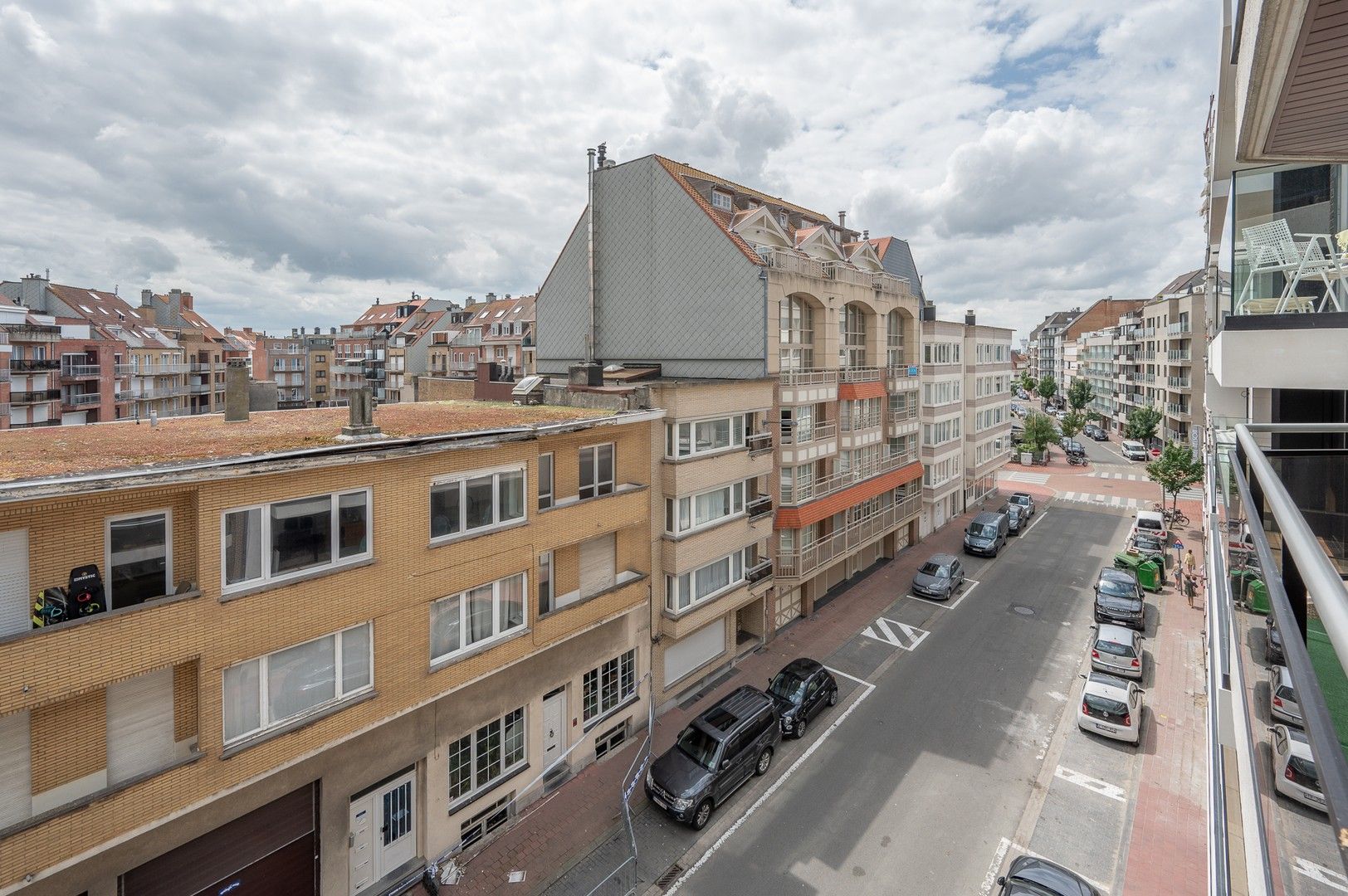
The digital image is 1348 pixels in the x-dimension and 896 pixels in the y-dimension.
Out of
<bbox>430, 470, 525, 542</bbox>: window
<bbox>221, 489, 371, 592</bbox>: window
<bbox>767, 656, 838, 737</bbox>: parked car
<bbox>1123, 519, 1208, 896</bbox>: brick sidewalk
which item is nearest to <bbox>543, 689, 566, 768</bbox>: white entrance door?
<bbox>430, 470, 525, 542</bbox>: window

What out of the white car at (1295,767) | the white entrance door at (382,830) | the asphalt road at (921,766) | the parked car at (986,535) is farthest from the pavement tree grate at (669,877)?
the parked car at (986,535)

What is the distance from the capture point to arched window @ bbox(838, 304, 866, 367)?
30031 mm

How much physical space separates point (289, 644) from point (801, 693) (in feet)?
45.6

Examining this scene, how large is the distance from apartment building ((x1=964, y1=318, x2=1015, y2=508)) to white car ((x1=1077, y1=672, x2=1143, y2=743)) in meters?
25.8

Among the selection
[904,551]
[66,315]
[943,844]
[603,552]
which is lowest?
[943,844]

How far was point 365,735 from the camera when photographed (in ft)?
42.1

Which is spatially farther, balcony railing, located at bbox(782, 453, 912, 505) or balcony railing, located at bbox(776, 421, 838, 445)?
balcony railing, located at bbox(782, 453, 912, 505)

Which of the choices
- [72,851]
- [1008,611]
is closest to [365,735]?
[72,851]

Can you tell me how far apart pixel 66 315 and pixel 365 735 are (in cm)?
6647

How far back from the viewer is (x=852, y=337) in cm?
3084

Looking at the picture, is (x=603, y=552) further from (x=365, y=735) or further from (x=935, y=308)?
(x=935, y=308)

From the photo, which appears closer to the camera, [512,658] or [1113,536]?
[512,658]

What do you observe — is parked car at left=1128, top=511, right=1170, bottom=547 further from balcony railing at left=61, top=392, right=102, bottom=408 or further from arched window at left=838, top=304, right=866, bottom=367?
balcony railing at left=61, top=392, right=102, bottom=408

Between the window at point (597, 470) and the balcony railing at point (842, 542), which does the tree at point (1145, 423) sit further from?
the window at point (597, 470)
